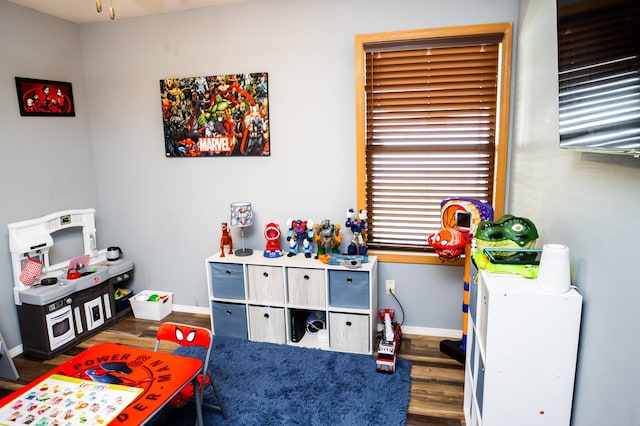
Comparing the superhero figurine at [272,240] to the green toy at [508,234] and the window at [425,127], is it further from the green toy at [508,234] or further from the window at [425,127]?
the green toy at [508,234]

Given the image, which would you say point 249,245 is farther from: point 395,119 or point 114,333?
point 395,119

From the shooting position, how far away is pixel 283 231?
11.5ft

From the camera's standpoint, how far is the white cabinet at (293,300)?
3.03m

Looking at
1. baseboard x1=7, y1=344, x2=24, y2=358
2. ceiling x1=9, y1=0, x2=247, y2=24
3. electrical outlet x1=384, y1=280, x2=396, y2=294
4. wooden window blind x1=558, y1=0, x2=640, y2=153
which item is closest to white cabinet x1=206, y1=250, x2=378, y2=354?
electrical outlet x1=384, y1=280, x2=396, y2=294

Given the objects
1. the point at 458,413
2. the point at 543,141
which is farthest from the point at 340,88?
the point at 458,413

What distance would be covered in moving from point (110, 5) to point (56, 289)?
227 centimetres

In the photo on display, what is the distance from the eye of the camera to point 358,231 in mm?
3125

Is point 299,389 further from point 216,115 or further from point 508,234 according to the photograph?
point 216,115

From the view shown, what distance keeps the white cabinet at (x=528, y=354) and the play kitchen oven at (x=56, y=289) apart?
304 centimetres

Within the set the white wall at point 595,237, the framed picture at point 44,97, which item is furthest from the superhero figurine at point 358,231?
the framed picture at point 44,97

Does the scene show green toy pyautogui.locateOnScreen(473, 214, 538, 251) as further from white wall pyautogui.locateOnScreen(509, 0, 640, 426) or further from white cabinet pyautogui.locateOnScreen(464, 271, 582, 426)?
white cabinet pyautogui.locateOnScreen(464, 271, 582, 426)

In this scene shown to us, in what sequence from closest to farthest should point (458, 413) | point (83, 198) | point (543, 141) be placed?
point (543, 141) → point (458, 413) → point (83, 198)

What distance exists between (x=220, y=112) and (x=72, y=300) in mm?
1921

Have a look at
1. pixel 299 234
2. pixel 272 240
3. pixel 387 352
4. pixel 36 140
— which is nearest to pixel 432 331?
pixel 387 352
